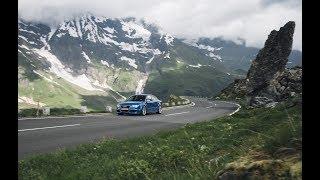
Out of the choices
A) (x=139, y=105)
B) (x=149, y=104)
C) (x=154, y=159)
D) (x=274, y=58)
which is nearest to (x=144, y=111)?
(x=139, y=105)

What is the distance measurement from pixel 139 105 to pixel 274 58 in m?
52.3

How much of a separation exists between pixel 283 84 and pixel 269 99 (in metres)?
4.58

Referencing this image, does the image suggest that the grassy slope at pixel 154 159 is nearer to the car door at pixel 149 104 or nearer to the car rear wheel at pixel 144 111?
the car rear wheel at pixel 144 111

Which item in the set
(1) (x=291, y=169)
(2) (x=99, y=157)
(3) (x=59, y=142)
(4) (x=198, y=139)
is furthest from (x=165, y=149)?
(1) (x=291, y=169)

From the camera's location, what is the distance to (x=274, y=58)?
85250 mm

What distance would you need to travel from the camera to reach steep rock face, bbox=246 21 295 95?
83.9m

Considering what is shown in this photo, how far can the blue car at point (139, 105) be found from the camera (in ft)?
127

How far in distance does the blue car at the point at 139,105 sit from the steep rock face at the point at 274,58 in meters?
45.4

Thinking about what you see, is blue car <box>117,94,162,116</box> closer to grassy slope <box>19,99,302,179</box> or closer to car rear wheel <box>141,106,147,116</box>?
car rear wheel <box>141,106,147,116</box>

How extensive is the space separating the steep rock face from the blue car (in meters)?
45.4

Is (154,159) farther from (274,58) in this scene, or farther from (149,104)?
(274,58)
